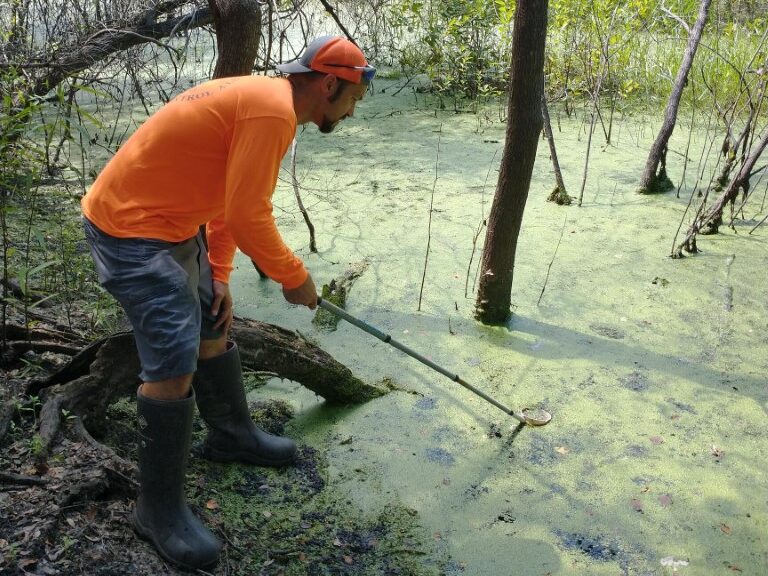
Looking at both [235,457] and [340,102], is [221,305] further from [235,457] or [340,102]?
[340,102]

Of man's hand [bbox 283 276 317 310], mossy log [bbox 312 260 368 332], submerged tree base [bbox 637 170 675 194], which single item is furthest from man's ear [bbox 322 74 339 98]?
submerged tree base [bbox 637 170 675 194]

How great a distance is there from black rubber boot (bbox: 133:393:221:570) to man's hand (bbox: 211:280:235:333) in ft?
0.96

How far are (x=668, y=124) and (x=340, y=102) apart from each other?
3.17m

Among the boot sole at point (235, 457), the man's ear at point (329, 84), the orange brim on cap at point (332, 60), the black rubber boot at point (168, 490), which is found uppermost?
the orange brim on cap at point (332, 60)

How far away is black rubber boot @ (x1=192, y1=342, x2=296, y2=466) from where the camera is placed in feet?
6.93

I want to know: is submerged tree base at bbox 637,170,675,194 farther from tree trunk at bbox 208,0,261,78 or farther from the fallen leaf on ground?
the fallen leaf on ground

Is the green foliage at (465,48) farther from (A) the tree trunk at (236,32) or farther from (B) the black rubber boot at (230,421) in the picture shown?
(B) the black rubber boot at (230,421)

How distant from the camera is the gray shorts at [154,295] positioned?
1.65m

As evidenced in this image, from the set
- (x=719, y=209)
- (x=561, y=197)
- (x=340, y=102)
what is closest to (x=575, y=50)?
(x=561, y=197)

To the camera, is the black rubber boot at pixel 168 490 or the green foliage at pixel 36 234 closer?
the black rubber boot at pixel 168 490

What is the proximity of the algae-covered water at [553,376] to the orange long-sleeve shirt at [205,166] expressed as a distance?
96 cm

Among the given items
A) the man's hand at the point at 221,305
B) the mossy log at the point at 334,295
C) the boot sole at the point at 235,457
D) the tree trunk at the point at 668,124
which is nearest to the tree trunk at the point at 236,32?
the mossy log at the point at 334,295

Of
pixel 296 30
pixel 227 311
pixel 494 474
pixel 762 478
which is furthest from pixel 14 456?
pixel 296 30

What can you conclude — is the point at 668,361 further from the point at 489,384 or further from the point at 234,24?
the point at 234,24
